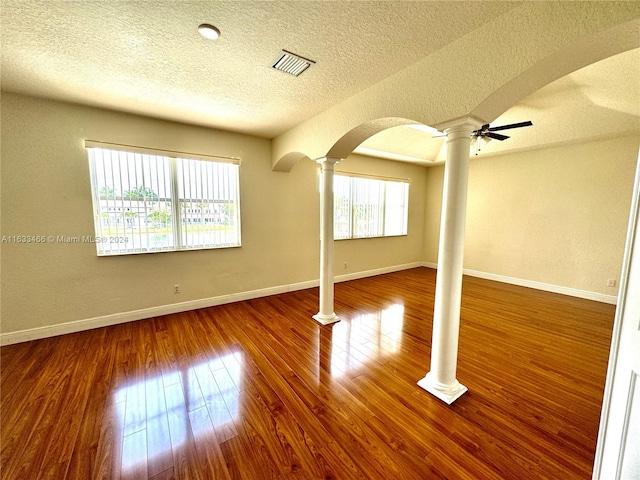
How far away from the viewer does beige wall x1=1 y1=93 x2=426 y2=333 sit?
2.67m

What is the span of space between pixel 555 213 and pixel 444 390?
439cm

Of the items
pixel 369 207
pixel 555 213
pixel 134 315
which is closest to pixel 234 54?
pixel 134 315

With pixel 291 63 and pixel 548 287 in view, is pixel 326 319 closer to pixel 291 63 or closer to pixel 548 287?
pixel 291 63

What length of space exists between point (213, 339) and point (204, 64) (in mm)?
2700

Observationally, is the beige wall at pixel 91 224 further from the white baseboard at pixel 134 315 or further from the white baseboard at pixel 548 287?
the white baseboard at pixel 548 287

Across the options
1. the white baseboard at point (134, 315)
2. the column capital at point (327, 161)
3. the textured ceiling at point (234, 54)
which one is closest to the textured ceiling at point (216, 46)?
the textured ceiling at point (234, 54)

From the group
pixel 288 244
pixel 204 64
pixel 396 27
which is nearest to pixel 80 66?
pixel 204 64

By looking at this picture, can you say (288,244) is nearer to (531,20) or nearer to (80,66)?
(80,66)

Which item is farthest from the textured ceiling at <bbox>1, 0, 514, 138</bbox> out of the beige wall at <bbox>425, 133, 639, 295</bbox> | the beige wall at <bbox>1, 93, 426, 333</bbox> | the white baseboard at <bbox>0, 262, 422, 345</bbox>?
the beige wall at <bbox>425, 133, 639, 295</bbox>

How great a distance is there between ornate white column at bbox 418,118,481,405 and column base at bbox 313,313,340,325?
138 centimetres

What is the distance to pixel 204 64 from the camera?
6.67 feet

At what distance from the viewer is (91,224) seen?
2998 millimetres

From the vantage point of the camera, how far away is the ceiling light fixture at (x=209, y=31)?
160cm

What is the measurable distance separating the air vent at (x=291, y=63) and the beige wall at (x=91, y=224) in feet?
6.55
